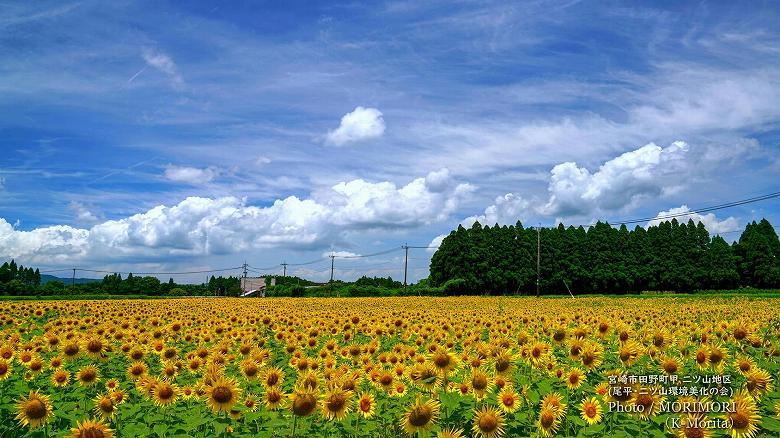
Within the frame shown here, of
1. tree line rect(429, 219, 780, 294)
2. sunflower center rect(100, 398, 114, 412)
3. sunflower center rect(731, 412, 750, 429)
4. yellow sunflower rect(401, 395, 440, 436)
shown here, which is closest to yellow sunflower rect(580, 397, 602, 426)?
sunflower center rect(731, 412, 750, 429)

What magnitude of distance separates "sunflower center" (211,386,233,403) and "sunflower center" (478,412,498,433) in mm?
2375

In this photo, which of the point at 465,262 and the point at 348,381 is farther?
the point at 465,262

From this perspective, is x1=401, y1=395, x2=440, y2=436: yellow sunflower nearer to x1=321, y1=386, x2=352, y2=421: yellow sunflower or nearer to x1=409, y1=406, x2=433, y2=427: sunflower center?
x1=409, y1=406, x2=433, y2=427: sunflower center

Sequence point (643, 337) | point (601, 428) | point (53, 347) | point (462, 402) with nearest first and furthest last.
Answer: point (601, 428), point (462, 402), point (643, 337), point (53, 347)

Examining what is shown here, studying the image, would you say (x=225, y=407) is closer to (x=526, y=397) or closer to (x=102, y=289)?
(x=526, y=397)

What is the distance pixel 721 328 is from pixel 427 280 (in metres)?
89.5

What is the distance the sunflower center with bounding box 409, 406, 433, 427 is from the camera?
4590 millimetres

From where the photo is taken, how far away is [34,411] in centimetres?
530

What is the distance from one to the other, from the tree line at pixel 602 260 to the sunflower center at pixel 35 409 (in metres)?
83.4

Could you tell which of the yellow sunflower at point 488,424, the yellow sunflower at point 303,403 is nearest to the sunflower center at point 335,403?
the yellow sunflower at point 303,403

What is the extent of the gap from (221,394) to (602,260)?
9350 cm

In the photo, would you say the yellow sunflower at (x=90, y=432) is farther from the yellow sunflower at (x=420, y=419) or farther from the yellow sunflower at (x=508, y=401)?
the yellow sunflower at (x=508, y=401)

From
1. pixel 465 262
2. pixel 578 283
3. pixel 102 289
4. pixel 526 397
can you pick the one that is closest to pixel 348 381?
pixel 526 397

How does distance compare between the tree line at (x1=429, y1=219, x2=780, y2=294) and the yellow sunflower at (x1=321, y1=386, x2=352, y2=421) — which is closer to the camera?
the yellow sunflower at (x1=321, y1=386, x2=352, y2=421)
